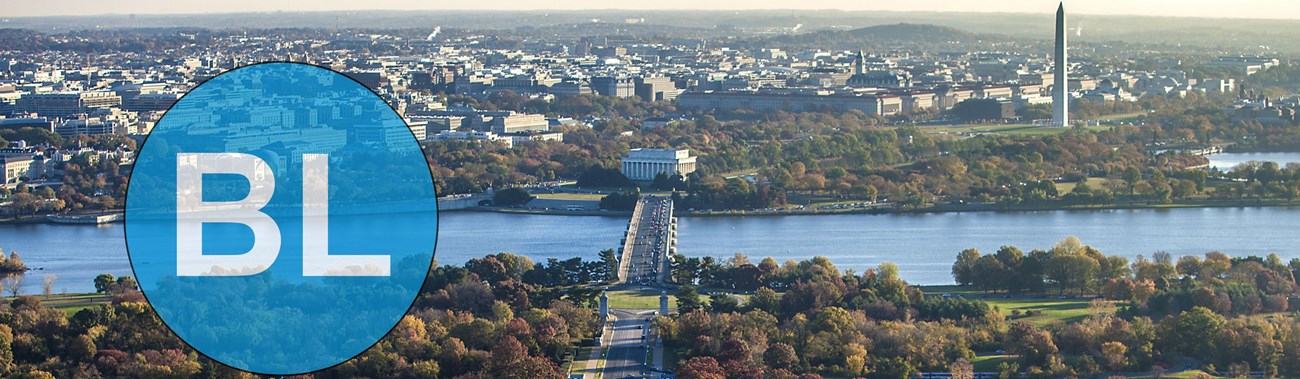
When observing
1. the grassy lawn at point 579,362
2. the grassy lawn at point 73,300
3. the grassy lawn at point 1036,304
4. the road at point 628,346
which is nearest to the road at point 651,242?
the road at point 628,346

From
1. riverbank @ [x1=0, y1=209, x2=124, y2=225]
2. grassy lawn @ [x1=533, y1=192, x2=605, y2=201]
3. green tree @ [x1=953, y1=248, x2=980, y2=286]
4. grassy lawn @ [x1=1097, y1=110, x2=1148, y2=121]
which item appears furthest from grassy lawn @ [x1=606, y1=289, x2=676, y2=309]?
grassy lawn @ [x1=1097, y1=110, x2=1148, y2=121]

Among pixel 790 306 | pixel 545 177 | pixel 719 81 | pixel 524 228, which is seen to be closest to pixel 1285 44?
pixel 719 81

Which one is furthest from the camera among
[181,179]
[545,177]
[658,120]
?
[658,120]

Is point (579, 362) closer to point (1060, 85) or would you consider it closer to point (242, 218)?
point (242, 218)

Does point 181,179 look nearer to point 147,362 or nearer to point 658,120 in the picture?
point 147,362

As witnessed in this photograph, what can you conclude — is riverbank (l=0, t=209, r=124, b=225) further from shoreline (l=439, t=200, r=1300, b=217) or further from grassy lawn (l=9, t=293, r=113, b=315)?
grassy lawn (l=9, t=293, r=113, b=315)
